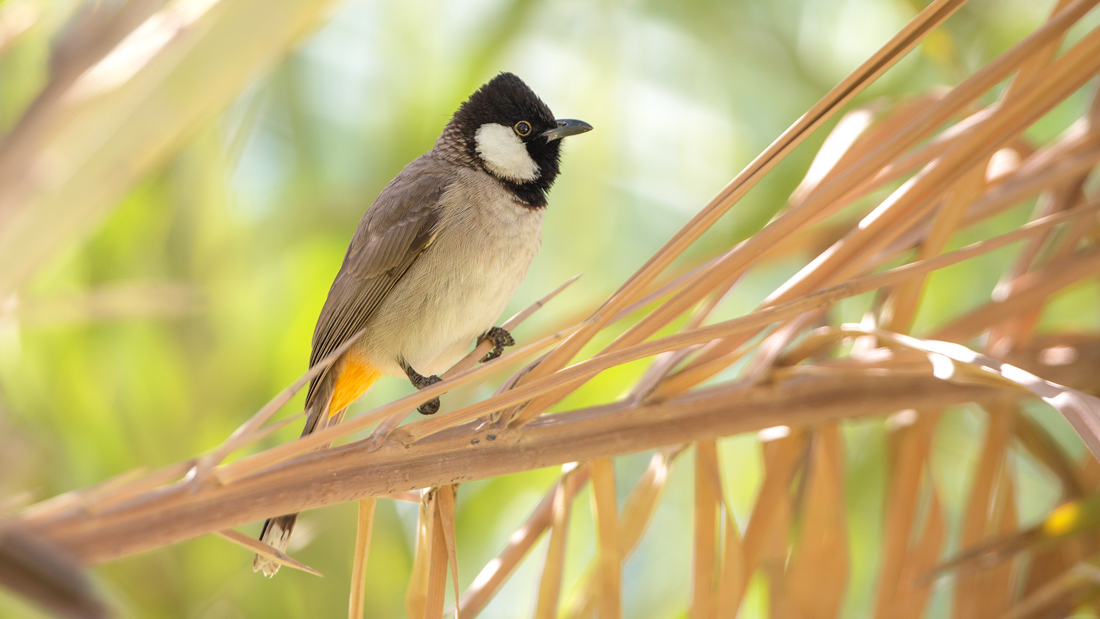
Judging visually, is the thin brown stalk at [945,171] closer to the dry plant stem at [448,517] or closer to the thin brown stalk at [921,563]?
the dry plant stem at [448,517]

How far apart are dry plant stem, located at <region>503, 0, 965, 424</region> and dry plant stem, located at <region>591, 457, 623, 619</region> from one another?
0.12 m

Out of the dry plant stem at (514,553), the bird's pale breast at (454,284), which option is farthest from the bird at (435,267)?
the dry plant stem at (514,553)

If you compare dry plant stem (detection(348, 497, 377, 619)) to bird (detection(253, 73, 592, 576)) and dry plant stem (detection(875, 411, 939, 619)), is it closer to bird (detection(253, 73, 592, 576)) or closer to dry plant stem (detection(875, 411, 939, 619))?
bird (detection(253, 73, 592, 576))

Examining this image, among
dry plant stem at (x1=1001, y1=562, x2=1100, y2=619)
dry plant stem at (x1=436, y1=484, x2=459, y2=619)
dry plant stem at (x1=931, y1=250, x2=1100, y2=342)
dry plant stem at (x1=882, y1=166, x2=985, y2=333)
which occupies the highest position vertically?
dry plant stem at (x1=882, y1=166, x2=985, y2=333)

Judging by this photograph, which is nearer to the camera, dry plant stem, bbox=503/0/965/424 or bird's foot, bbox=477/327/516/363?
dry plant stem, bbox=503/0/965/424

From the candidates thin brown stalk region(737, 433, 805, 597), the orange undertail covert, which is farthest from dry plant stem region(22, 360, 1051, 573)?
the orange undertail covert

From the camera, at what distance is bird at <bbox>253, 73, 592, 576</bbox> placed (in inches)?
54.6

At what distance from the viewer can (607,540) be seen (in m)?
0.93

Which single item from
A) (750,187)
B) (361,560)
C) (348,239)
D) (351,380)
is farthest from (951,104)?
(348,239)

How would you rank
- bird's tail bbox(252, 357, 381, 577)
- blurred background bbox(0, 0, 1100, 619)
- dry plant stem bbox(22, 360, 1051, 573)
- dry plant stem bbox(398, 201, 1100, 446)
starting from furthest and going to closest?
blurred background bbox(0, 0, 1100, 619), bird's tail bbox(252, 357, 381, 577), dry plant stem bbox(398, 201, 1100, 446), dry plant stem bbox(22, 360, 1051, 573)

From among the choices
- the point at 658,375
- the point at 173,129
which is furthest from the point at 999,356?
the point at 173,129

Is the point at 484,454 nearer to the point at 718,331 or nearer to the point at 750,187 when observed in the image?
the point at 718,331

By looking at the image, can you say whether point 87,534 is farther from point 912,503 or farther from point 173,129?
point 912,503

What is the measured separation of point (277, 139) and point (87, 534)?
179cm
